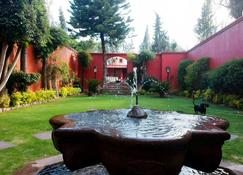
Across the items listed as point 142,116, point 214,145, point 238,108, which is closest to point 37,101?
point 238,108

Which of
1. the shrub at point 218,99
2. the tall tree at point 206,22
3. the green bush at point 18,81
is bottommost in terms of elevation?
the shrub at point 218,99

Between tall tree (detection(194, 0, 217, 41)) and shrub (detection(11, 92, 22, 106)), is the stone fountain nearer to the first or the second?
shrub (detection(11, 92, 22, 106))

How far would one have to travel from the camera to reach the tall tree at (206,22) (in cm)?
3216

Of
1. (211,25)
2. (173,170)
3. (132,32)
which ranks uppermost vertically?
(211,25)

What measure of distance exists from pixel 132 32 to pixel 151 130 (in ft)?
59.0

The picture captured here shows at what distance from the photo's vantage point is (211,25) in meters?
32.6

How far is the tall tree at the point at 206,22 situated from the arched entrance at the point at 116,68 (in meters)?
14.2

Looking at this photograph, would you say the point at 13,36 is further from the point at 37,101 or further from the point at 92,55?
the point at 92,55

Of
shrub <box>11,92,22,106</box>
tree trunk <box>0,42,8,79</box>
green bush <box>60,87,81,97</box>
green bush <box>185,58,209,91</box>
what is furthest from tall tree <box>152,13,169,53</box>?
tree trunk <box>0,42,8,79</box>

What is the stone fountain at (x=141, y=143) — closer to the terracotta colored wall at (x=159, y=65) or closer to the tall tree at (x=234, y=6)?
the terracotta colored wall at (x=159, y=65)

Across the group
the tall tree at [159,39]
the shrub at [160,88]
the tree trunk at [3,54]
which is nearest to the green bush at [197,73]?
the shrub at [160,88]

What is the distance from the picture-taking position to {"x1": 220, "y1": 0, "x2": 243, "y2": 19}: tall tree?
19.2 meters

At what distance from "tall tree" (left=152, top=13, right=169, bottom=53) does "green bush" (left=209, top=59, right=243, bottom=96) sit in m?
25.8

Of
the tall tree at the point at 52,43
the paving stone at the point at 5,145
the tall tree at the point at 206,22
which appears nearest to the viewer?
the paving stone at the point at 5,145
